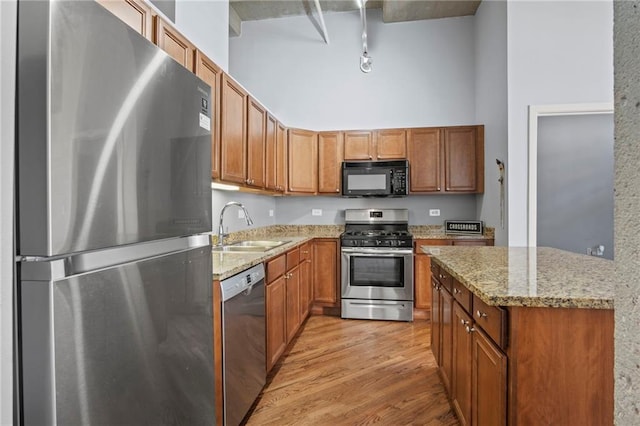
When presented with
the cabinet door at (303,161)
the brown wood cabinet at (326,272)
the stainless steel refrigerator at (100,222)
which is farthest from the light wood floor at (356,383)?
the cabinet door at (303,161)

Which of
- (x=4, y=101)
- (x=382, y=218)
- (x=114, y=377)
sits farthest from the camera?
→ (x=382, y=218)

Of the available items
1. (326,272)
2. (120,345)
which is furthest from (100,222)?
(326,272)

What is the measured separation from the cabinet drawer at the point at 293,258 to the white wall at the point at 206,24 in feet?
5.44

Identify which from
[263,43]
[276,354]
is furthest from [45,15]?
[263,43]

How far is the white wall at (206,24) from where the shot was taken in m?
2.27

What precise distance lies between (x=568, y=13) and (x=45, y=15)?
3.95 m

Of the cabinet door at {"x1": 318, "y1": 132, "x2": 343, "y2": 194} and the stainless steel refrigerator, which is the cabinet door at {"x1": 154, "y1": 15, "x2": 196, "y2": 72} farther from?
the cabinet door at {"x1": 318, "y1": 132, "x2": 343, "y2": 194}

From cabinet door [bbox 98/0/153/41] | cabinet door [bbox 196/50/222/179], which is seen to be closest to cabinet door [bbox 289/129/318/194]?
cabinet door [bbox 196/50/222/179]

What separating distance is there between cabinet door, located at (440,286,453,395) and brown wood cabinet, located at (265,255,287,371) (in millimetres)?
1124

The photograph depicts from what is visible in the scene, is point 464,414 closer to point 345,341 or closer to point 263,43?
point 345,341

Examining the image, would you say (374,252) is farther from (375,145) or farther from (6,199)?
(6,199)

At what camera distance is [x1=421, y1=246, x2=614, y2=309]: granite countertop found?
3.71 ft

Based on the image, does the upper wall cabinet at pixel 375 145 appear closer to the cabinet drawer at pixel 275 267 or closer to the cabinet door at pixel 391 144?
the cabinet door at pixel 391 144

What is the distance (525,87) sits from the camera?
10.5ft
